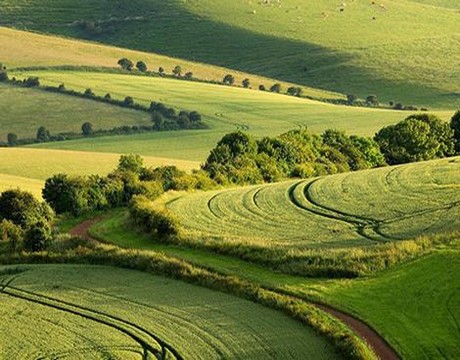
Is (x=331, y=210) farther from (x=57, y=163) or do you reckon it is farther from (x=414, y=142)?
(x=57, y=163)

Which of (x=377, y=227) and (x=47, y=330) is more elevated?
(x=377, y=227)

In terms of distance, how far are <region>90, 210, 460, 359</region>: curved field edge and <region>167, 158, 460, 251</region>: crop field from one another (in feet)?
7.06

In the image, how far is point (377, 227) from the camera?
5650 cm

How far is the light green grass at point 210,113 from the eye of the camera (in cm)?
11662

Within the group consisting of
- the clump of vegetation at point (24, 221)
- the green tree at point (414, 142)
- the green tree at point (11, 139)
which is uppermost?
the green tree at point (414, 142)

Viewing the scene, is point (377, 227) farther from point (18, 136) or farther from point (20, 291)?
point (18, 136)

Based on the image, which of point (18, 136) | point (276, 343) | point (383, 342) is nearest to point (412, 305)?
point (383, 342)

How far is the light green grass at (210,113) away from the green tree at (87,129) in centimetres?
611

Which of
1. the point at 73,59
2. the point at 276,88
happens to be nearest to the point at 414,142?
the point at 276,88

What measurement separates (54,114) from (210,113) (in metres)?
20.8

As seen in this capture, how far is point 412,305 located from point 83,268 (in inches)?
714

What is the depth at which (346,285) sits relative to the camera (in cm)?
4512

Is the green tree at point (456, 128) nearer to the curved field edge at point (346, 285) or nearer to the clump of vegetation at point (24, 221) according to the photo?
the clump of vegetation at point (24, 221)

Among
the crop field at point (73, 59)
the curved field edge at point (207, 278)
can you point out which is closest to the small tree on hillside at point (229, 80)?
the crop field at point (73, 59)
